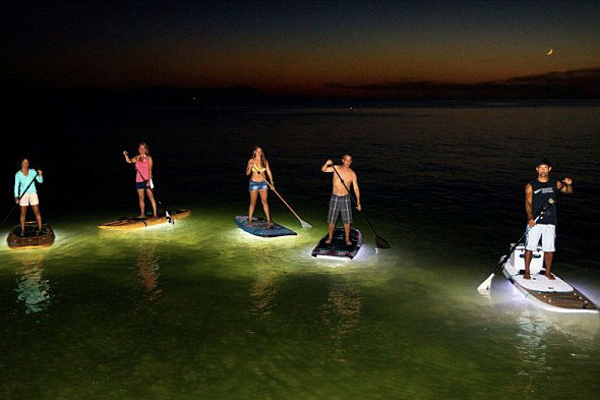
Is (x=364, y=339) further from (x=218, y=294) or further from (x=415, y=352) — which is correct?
(x=218, y=294)

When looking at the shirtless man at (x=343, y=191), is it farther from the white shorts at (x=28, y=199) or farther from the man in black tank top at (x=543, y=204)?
the white shorts at (x=28, y=199)

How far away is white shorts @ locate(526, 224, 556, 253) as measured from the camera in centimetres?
1003

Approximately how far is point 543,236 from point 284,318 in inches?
218

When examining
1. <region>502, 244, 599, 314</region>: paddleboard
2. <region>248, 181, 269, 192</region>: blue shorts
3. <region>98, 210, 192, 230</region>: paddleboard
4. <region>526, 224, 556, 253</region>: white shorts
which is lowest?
<region>502, 244, 599, 314</region>: paddleboard

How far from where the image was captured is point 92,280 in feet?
38.4

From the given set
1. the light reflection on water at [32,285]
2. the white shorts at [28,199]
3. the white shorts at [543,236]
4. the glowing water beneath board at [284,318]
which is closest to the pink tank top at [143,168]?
the glowing water beneath board at [284,318]

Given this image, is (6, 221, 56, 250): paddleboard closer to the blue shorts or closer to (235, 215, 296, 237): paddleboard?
(235, 215, 296, 237): paddleboard

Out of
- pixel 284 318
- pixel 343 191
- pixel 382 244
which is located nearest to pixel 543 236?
pixel 382 244

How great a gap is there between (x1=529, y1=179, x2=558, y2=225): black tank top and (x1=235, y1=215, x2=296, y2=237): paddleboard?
7212mm

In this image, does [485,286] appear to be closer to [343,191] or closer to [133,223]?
[343,191]

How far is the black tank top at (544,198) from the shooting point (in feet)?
32.3

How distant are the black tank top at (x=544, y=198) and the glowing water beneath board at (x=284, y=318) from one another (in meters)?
1.75

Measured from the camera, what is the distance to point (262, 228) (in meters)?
15.5

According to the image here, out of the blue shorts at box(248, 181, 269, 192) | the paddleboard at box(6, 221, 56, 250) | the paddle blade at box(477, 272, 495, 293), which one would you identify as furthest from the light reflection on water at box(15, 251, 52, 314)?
the paddle blade at box(477, 272, 495, 293)
